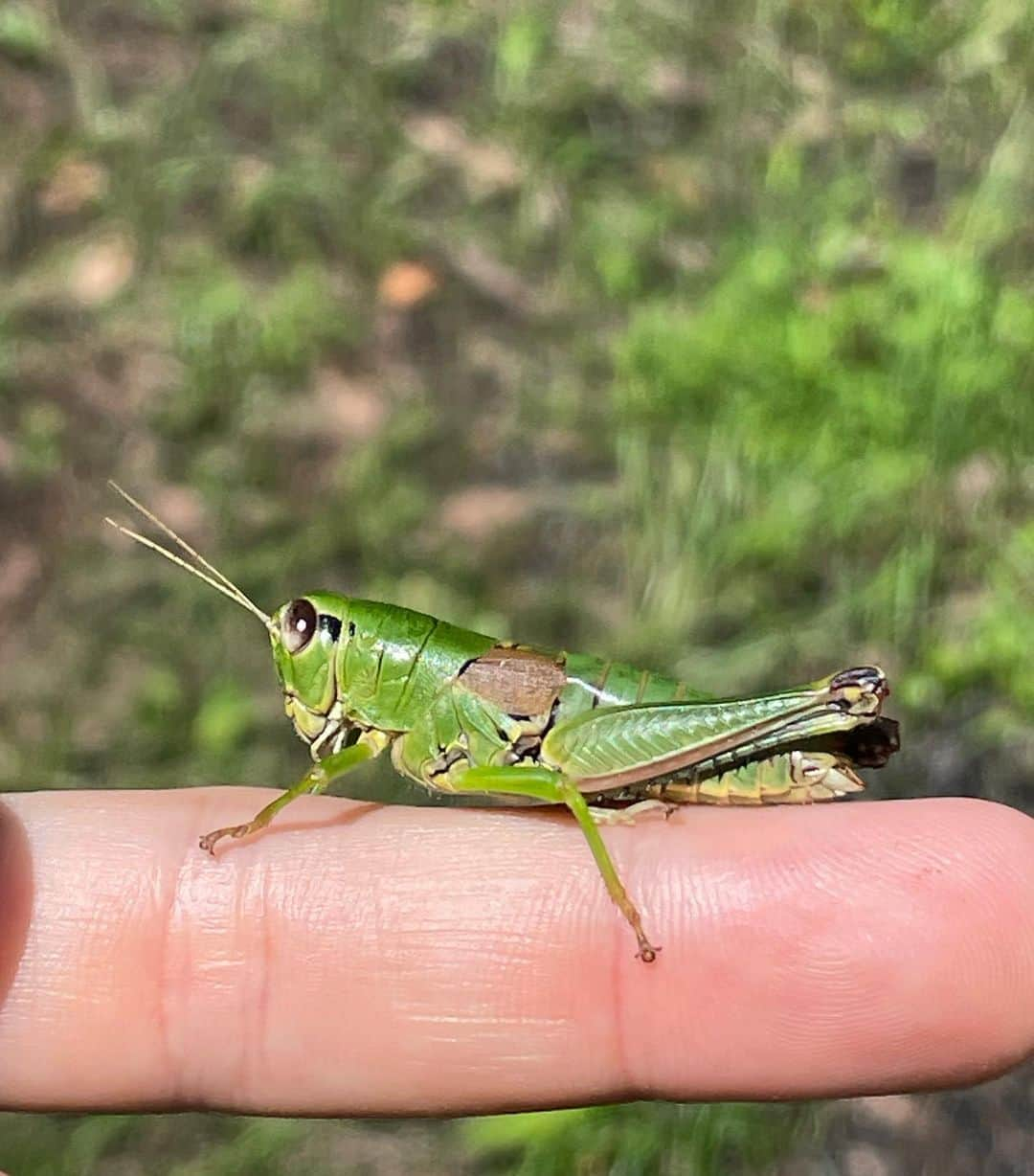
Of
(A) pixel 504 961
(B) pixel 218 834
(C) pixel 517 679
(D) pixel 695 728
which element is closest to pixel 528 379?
(C) pixel 517 679

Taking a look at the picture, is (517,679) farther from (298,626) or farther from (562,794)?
(298,626)

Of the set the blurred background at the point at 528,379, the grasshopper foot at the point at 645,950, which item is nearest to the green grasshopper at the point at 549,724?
the grasshopper foot at the point at 645,950

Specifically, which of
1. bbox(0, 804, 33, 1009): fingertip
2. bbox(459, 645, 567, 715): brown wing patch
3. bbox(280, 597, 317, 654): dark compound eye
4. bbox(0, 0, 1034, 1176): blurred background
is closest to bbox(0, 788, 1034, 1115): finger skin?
bbox(0, 804, 33, 1009): fingertip

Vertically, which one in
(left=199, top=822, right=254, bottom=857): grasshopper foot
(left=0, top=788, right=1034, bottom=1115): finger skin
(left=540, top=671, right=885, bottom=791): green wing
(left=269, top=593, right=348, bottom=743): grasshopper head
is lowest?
(left=0, top=788, right=1034, bottom=1115): finger skin

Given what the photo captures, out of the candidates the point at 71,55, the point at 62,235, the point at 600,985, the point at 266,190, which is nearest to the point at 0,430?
the point at 62,235

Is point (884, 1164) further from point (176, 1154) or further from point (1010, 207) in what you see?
point (1010, 207)

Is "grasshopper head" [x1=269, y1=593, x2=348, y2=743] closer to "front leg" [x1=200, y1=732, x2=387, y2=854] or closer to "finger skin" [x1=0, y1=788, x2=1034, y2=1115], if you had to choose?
"front leg" [x1=200, y1=732, x2=387, y2=854]

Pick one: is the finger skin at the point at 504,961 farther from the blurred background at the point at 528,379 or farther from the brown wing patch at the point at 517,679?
the blurred background at the point at 528,379

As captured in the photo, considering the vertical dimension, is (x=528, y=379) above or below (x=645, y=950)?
above
